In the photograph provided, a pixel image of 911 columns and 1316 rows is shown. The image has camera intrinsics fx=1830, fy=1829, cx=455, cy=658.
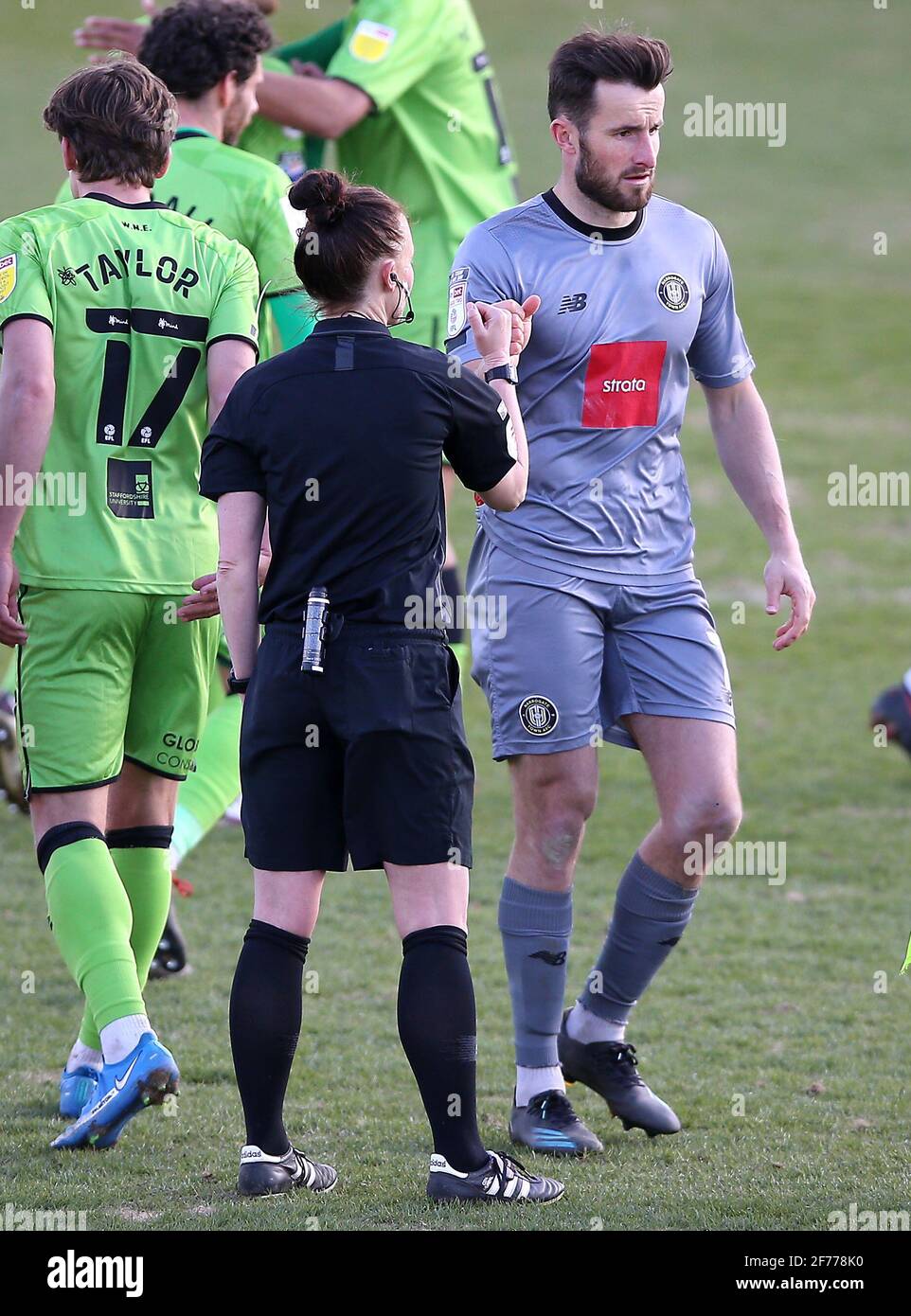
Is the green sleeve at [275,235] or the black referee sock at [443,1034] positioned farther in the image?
the green sleeve at [275,235]

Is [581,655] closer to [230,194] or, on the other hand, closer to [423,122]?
[230,194]

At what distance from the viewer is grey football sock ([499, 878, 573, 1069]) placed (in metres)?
3.89

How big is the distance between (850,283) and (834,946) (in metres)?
16.6

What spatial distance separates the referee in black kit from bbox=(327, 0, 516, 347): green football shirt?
8.30 ft

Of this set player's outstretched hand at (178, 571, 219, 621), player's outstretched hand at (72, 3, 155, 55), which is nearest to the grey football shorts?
player's outstretched hand at (178, 571, 219, 621)

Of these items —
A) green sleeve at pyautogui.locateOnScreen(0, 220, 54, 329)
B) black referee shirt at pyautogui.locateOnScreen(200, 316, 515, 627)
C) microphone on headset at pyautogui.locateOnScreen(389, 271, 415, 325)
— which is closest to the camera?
black referee shirt at pyautogui.locateOnScreen(200, 316, 515, 627)

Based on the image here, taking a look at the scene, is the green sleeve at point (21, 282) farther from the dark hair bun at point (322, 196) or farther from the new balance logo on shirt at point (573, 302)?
the new balance logo on shirt at point (573, 302)

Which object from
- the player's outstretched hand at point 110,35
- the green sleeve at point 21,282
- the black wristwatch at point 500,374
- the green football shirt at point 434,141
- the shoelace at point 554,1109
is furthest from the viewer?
the green football shirt at point 434,141

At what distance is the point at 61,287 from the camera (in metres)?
3.57

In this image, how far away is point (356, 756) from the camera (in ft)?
10.4

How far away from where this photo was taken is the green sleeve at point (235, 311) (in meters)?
3.70

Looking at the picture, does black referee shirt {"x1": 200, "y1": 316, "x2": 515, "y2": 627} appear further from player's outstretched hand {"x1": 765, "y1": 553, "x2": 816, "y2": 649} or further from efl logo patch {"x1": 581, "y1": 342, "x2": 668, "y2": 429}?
player's outstretched hand {"x1": 765, "y1": 553, "x2": 816, "y2": 649}

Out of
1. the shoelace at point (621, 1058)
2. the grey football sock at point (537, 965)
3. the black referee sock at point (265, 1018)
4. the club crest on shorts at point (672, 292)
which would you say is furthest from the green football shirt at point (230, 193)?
the shoelace at point (621, 1058)

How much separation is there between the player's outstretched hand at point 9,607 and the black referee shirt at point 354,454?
537 millimetres
